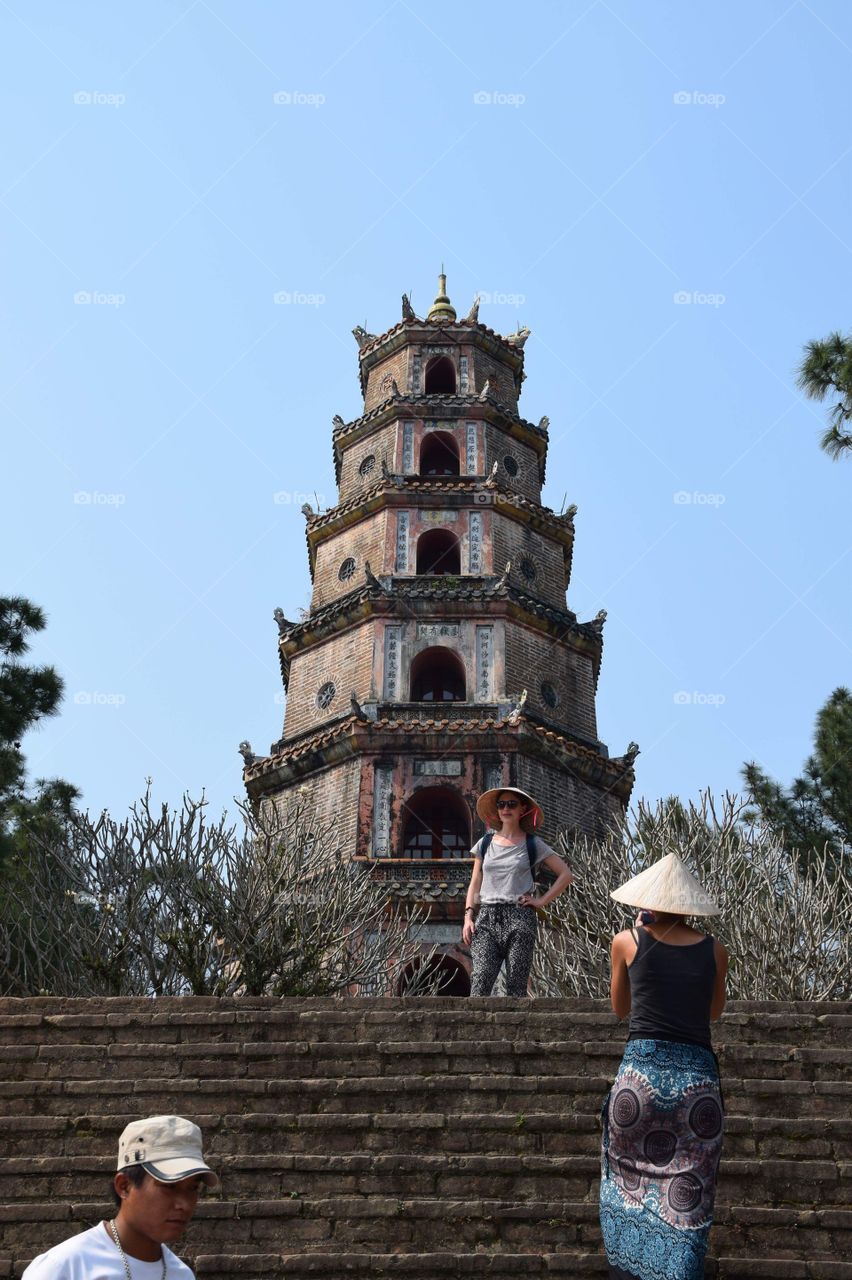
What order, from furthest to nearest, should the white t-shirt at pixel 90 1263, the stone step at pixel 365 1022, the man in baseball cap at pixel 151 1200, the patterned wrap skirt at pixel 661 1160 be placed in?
the stone step at pixel 365 1022, the patterned wrap skirt at pixel 661 1160, the man in baseball cap at pixel 151 1200, the white t-shirt at pixel 90 1263

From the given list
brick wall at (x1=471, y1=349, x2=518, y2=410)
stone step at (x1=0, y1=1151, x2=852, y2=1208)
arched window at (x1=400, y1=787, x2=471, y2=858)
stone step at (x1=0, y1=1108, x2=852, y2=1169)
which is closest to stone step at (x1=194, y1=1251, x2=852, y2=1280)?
stone step at (x1=0, y1=1151, x2=852, y2=1208)

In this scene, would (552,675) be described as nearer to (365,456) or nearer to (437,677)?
(437,677)

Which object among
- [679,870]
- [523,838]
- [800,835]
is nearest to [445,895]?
[800,835]

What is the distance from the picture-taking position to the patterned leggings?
8.15 metres

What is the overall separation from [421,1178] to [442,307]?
82.2 feet

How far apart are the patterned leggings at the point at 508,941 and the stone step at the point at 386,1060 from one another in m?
0.88

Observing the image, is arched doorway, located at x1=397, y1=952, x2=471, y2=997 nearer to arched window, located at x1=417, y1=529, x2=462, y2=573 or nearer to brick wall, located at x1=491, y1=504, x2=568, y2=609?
brick wall, located at x1=491, y1=504, x2=568, y2=609

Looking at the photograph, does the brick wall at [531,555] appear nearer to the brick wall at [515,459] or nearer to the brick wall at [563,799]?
the brick wall at [515,459]

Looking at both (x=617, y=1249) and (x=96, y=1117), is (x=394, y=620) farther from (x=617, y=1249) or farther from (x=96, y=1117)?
(x=617, y=1249)

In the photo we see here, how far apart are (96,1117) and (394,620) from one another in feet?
51.9

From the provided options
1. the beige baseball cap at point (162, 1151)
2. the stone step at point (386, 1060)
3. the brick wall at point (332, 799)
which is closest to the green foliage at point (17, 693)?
the brick wall at point (332, 799)

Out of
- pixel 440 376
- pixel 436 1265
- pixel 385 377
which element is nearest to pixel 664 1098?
pixel 436 1265

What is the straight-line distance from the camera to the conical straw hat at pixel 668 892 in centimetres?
507

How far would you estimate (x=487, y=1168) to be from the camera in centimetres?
646
